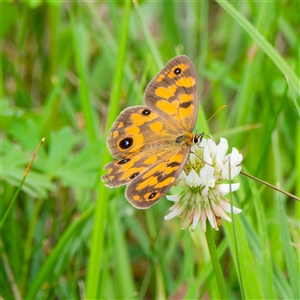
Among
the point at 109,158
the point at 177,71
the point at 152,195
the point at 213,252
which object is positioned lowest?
the point at 213,252

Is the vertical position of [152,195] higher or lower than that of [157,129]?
lower

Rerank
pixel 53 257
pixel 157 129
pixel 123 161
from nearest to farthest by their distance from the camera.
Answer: pixel 123 161 → pixel 157 129 → pixel 53 257

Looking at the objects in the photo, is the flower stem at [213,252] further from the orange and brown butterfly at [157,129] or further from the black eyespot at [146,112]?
the black eyespot at [146,112]

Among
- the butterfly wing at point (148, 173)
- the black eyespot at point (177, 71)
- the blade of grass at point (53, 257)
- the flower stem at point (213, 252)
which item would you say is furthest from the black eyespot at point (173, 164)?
the blade of grass at point (53, 257)

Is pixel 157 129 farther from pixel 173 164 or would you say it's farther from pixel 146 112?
pixel 173 164

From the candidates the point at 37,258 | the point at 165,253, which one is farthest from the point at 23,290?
the point at 165,253

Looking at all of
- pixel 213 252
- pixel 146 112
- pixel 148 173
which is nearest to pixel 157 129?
pixel 146 112
